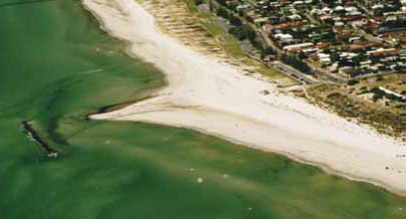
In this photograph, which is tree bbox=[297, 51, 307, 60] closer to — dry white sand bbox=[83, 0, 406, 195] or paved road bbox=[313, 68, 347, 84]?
paved road bbox=[313, 68, 347, 84]

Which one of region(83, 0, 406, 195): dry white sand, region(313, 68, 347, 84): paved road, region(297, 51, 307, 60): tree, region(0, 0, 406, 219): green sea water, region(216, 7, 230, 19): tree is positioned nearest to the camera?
region(0, 0, 406, 219): green sea water

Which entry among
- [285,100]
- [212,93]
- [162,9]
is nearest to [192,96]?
[212,93]

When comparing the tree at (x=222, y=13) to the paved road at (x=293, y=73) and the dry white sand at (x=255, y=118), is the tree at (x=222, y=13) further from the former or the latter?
the paved road at (x=293, y=73)

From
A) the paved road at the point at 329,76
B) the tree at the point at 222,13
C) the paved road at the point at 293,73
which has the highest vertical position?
the paved road at the point at 329,76

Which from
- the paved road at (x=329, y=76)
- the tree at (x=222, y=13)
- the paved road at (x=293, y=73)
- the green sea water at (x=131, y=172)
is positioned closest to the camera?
the green sea water at (x=131, y=172)

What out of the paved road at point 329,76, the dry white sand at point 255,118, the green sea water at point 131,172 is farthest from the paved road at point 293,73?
the green sea water at point 131,172

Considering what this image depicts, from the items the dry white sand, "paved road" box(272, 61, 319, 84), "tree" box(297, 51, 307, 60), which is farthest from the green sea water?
"tree" box(297, 51, 307, 60)
